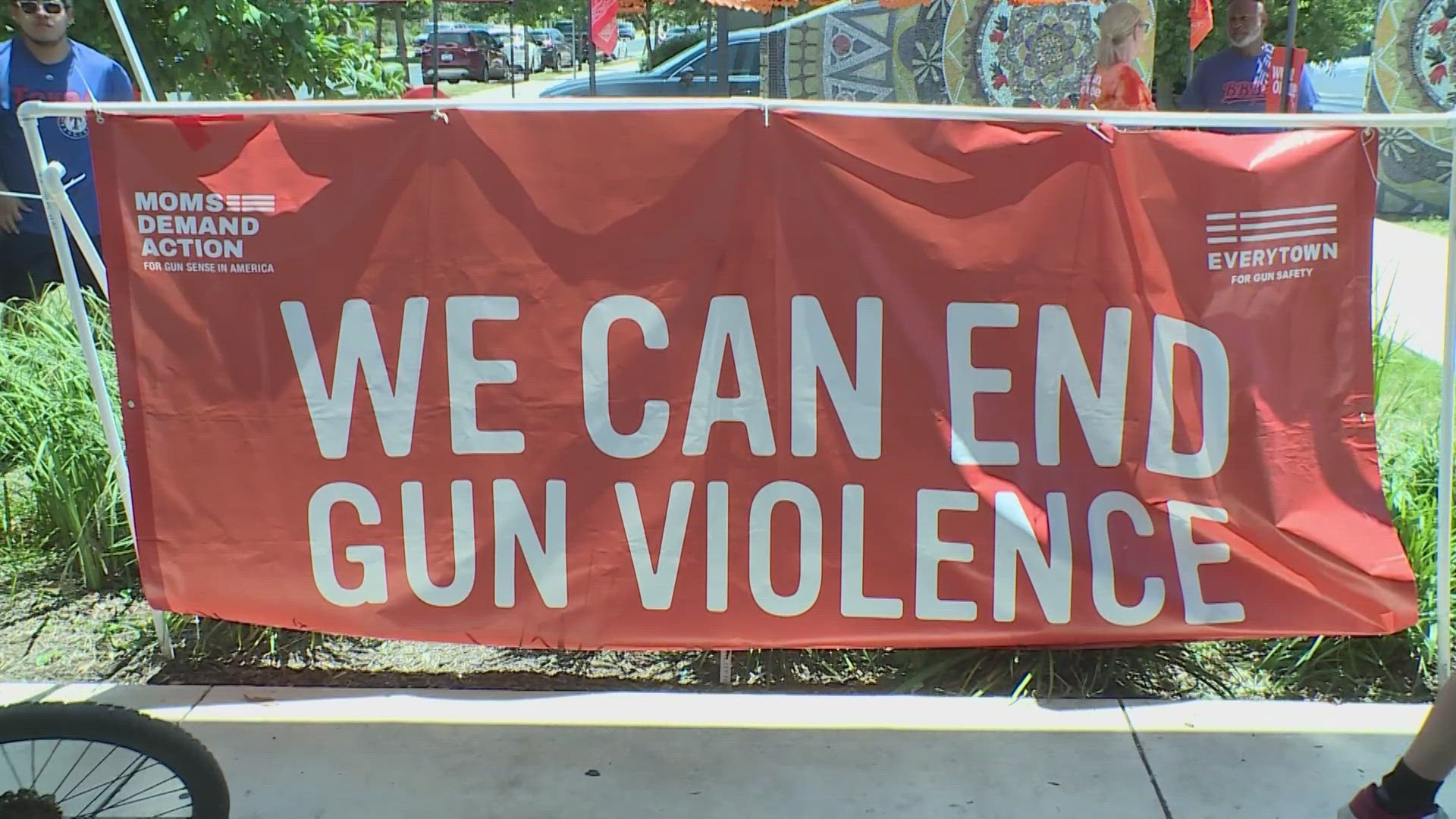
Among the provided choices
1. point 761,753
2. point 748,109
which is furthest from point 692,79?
point 761,753

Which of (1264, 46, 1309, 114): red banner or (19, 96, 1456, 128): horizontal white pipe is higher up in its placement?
(1264, 46, 1309, 114): red banner

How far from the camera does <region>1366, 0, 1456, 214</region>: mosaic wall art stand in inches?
422

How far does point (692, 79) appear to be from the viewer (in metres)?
16.4

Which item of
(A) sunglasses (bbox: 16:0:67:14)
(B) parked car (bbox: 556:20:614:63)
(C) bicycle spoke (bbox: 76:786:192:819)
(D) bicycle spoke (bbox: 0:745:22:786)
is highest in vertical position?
(B) parked car (bbox: 556:20:614:63)

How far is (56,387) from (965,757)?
3.56m

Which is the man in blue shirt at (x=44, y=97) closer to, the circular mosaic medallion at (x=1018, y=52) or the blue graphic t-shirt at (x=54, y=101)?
the blue graphic t-shirt at (x=54, y=101)

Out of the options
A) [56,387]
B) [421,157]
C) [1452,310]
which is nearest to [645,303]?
[421,157]

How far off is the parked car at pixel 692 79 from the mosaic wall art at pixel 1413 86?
7.23 m

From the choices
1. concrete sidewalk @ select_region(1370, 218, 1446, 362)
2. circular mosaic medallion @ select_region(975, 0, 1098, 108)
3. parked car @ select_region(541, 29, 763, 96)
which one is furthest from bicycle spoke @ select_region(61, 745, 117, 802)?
parked car @ select_region(541, 29, 763, 96)

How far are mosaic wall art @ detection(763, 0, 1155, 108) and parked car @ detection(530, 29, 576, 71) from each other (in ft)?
95.7

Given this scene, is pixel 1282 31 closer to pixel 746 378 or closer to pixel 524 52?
pixel 746 378

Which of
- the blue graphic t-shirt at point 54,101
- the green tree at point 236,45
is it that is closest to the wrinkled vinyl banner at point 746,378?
the blue graphic t-shirt at point 54,101

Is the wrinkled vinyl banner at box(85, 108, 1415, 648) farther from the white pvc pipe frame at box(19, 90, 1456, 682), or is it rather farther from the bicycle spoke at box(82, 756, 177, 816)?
the bicycle spoke at box(82, 756, 177, 816)

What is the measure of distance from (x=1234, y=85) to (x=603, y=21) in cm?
794
